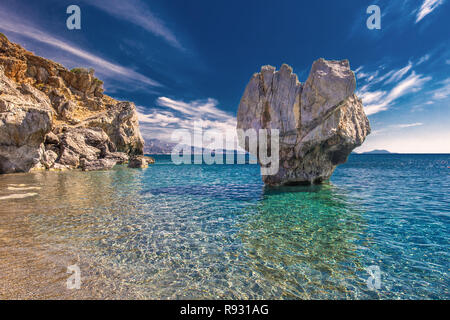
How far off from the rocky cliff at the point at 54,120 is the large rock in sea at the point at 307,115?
35.5 metres

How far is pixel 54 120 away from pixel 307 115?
223ft

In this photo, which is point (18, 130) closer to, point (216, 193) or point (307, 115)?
point (216, 193)

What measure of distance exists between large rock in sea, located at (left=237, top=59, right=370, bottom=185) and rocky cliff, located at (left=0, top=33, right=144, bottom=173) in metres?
35.5

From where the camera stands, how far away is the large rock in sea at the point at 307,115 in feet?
53.0

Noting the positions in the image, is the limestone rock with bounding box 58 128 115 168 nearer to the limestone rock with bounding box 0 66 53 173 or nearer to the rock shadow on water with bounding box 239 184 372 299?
the limestone rock with bounding box 0 66 53 173

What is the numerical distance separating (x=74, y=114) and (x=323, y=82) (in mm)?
73421

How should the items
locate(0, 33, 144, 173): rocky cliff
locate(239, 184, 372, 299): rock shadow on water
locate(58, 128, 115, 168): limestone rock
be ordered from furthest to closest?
locate(58, 128, 115, 168): limestone rock → locate(0, 33, 144, 173): rocky cliff → locate(239, 184, 372, 299): rock shadow on water

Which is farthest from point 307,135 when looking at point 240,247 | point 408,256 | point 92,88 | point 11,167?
point 92,88

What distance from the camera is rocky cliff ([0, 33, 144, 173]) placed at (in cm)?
2950

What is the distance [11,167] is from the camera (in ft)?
98.1
